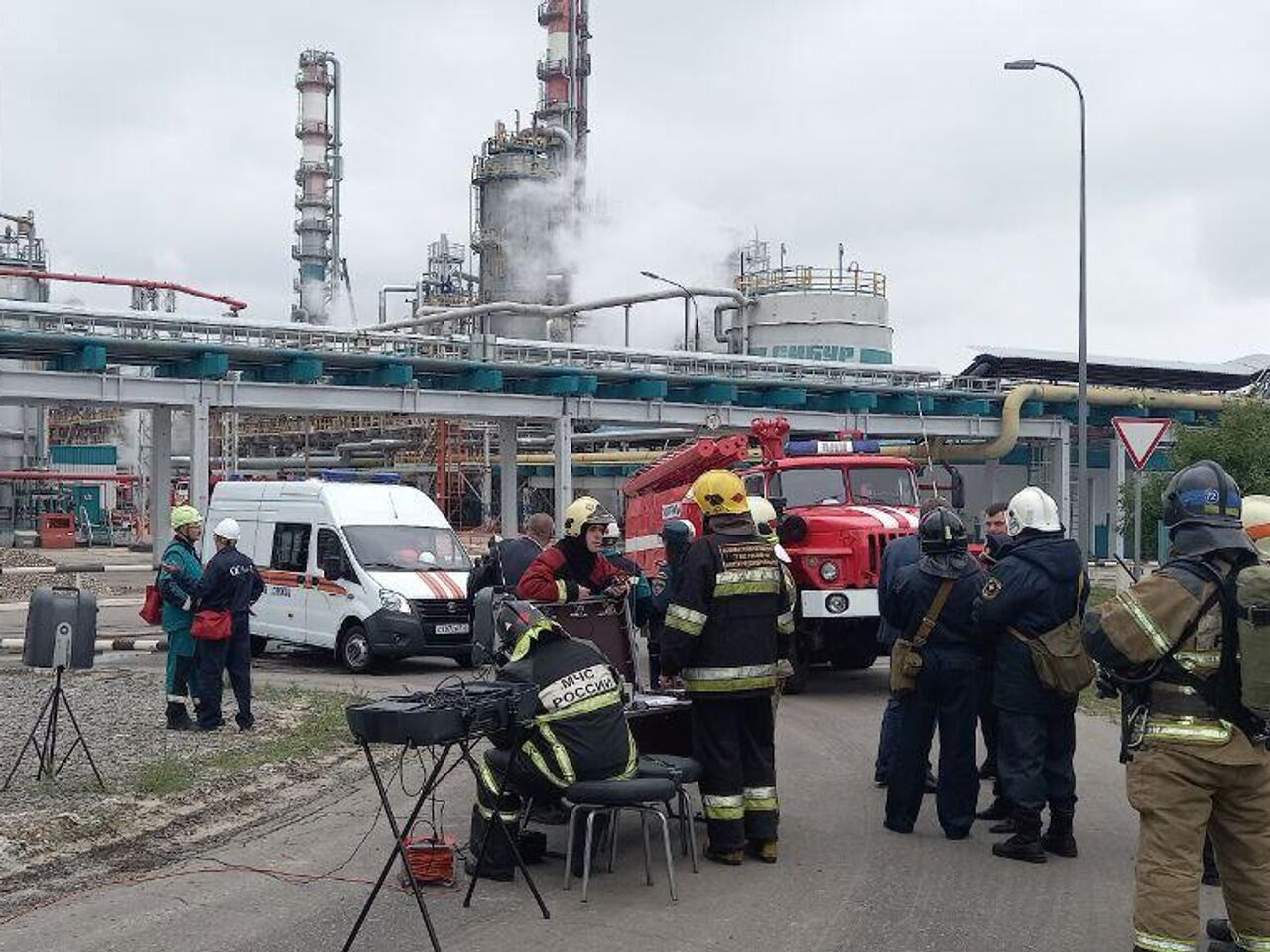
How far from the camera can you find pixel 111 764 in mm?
10102

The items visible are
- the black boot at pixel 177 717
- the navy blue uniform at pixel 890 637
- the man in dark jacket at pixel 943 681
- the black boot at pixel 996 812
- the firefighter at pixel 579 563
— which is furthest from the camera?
the black boot at pixel 177 717

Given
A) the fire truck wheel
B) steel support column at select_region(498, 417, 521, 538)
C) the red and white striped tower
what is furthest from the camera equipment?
the red and white striped tower

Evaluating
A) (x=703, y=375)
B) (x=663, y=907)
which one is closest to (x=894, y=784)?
(x=663, y=907)

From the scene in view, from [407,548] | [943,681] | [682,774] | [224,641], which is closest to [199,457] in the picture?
[407,548]

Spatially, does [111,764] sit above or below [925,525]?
below

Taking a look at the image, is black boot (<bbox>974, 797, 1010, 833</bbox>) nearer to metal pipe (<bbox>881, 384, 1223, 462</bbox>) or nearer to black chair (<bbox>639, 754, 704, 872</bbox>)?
black chair (<bbox>639, 754, 704, 872</bbox>)

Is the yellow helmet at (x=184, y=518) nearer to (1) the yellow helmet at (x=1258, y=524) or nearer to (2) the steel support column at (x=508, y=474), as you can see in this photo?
(1) the yellow helmet at (x=1258, y=524)

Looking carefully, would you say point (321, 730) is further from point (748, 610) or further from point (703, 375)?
point (703, 375)

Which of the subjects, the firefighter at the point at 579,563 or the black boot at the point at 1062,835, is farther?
the firefighter at the point at 579,563

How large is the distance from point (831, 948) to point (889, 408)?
4135 cm

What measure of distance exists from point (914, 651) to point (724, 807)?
162 cm

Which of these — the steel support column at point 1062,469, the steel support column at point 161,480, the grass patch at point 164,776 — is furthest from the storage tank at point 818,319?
the grass patch at point 164,776

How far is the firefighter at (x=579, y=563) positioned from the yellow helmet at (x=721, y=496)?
95 centimetres

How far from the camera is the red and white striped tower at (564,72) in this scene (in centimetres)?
7025
